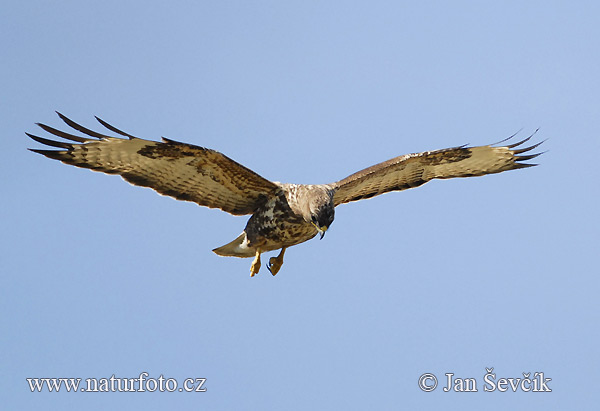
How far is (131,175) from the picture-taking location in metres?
10.9

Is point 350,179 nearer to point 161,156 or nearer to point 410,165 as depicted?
point 410,165

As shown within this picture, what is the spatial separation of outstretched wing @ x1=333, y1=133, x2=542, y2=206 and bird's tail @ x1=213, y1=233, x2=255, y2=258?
1.41 m

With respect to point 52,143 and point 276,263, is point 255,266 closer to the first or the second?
point 276,263

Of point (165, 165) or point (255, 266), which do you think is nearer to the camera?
point (165, 165)

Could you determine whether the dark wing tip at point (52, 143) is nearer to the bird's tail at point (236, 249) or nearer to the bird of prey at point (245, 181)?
the bird of prey at point (245, 181)

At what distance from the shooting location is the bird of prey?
418 inches

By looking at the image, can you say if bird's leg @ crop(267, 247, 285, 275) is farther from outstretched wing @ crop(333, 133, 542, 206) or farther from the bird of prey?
outstretched wing @ crop(333, 133, 542, 206)

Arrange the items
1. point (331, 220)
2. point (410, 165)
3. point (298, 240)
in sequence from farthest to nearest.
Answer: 1. point (410, 165)
2. point (298, 240)
3. point (331, 220)

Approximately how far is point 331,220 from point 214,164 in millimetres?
1615

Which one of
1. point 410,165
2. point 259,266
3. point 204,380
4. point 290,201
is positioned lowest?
point 204,380

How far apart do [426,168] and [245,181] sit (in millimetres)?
2661

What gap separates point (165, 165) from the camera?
35.8ft

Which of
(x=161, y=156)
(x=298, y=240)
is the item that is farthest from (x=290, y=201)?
(x=161, y=156)

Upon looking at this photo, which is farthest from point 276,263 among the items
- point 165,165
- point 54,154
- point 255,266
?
point 54,154
